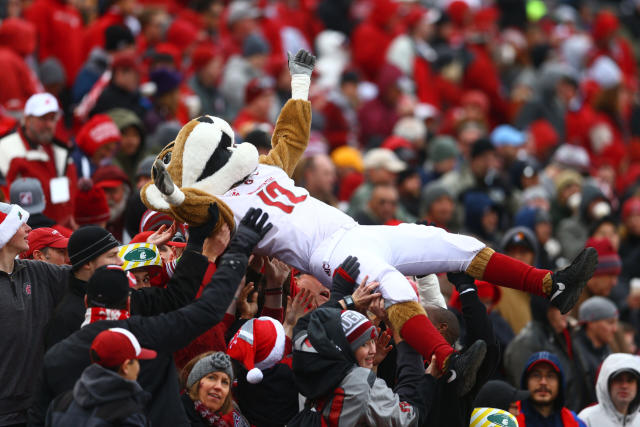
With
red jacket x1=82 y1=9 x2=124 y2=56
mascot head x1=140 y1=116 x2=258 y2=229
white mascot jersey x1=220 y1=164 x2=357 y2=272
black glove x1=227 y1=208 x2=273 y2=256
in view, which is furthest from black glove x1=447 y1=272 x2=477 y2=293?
red jacket x1=82 y1=9 x2=124 y2=56

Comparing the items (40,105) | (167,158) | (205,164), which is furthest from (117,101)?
(205,164)

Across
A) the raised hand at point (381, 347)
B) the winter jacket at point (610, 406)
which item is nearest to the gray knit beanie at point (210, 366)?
the raised hand at point (381, 347)

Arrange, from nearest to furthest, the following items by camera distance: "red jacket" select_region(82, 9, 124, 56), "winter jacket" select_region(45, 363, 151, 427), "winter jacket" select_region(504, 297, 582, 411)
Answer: "winter jacket" select_region(45, 363, 151, 427), "winter jacket" select_region(504, 297, 582, 411), "red jacket" select_region(82, 9, 124, 56)

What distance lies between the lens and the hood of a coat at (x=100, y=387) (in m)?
4.53

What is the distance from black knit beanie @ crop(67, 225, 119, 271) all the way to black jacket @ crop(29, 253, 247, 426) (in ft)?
1.65

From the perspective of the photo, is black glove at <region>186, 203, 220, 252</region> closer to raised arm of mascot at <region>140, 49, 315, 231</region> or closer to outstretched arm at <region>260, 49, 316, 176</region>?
raised arm of mascot at <region>140, 49, 315, 231</region>

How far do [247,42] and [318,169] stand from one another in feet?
14.0

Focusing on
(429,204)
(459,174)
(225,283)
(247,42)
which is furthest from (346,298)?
(247,42)

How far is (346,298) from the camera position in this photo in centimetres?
Answer: 554

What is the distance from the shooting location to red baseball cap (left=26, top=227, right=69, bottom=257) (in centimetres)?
626

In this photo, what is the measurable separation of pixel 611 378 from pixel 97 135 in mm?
4287

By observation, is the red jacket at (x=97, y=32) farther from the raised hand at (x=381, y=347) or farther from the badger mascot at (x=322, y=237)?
the raised hand at (x=381, y=347)

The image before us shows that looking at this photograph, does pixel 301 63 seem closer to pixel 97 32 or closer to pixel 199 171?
pixel 199 171

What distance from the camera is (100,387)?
4.53m
